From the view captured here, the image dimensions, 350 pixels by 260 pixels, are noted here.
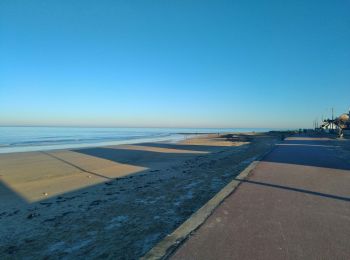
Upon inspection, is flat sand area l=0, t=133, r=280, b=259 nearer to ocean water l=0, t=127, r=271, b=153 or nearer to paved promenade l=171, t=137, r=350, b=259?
paved promenade l=171, t=137, r=350, b=259

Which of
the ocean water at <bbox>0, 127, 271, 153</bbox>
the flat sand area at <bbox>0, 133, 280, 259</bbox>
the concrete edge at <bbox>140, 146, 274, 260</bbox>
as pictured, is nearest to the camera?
the concrete edge at <bbox>140, 146, 274, 260</bbox>

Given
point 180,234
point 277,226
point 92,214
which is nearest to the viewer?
point 180,234

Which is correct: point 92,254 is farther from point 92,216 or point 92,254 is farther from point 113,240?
point 92,216

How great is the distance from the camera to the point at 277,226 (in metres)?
4.64

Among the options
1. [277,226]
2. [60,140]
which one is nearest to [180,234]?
[277,226]

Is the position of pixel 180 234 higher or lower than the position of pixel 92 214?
higher

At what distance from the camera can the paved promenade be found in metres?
3.68

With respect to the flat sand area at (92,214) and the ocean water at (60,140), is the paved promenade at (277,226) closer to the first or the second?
the flat sand area at (92,214)

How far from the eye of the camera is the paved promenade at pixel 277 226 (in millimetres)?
3680

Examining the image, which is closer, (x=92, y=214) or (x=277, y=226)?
(x=277, y=226)

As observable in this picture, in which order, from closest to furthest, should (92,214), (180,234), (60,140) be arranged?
(180,234)
(92,214)
(60,140)

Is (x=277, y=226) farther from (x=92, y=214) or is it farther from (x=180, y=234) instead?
(x=92, y=214)

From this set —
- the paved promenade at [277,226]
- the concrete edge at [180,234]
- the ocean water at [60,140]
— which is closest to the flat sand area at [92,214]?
the concrete edge at [180,234]

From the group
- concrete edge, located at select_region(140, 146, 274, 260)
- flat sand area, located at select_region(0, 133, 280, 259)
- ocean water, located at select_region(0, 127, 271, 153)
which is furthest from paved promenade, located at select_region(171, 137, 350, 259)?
ocean water, located at select_region(0, 127, 271, 153)
